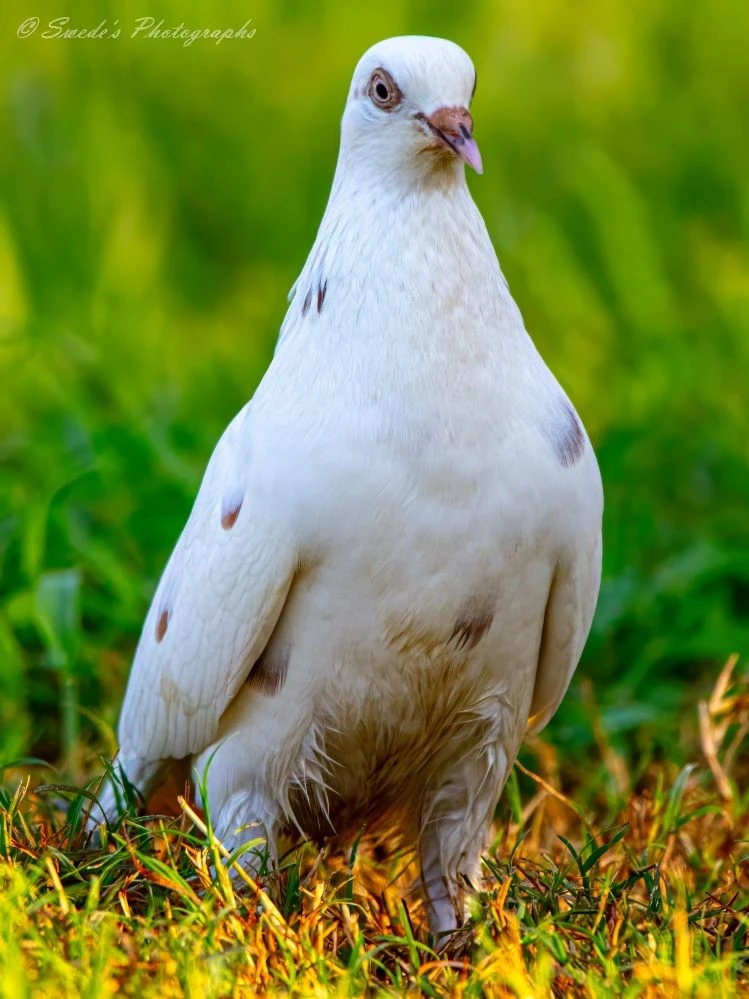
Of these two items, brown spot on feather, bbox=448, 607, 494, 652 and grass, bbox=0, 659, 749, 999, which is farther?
brown spot on feather, bbox=448, 607, 494, 652

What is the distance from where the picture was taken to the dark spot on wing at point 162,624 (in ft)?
8.79

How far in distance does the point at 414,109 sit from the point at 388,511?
598 mm

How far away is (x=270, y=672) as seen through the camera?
250 cm

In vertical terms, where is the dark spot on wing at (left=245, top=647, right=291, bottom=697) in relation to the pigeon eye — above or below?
below

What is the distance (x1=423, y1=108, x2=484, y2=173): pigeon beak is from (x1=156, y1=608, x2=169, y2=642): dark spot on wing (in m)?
0.92

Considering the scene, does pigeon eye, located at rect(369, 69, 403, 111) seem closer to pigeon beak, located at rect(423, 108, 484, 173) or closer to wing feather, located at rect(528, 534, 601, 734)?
pigeon beak, located at rect(423, 108, 484, 173)

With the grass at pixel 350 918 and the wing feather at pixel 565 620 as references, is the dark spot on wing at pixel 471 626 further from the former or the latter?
the grass at pixel 350 918

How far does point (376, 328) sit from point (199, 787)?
80 cm

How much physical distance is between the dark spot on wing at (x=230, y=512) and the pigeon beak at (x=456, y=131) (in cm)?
62

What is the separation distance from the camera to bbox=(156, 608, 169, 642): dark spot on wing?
2.68 meters

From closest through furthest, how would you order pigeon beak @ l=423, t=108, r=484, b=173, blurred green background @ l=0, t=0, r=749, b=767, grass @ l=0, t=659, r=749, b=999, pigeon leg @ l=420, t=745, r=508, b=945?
grass @ l=0, t=659, r=749, b=999
pigeon beak @ l=423, t=108, r=484, b=173
pigeon leg @ l=420, t=745, r=508, b=945
blurred green background @ l=0, t=0, r=749, b=767

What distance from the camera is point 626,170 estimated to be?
20.4 ft

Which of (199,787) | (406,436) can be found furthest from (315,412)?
(199,787)

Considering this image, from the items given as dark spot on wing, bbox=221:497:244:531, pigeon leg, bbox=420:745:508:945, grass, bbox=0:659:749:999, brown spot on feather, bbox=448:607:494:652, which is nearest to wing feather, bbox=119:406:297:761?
dark spot on wing, bbox=221:497:244:531
